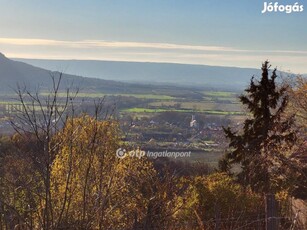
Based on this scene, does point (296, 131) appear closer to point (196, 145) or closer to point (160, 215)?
point (160, 215)

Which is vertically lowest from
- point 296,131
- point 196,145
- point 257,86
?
point 196,145

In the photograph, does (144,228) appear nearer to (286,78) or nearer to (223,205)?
(223,205)

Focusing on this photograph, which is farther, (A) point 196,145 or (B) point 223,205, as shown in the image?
(A) point 196,145

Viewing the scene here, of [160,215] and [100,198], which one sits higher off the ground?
[100,198]

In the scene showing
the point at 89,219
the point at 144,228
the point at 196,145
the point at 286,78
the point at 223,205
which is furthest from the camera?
the point at 196,145

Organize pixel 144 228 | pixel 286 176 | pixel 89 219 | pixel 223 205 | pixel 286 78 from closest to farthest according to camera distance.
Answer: pixel 89 219, pixel 144 228, pixel 223 205, pixel 286 176, pixel 286 78

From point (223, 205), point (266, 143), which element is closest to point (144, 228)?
point (223, 205)

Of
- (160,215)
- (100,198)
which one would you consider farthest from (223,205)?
Result: (100,198)
